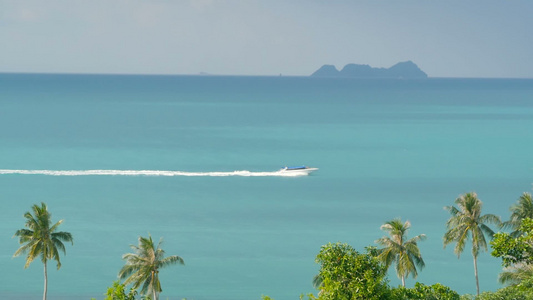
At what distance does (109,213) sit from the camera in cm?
8438

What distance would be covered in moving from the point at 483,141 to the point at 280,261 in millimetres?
88195

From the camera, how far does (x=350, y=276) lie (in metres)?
28.3

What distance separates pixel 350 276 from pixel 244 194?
6642 cm

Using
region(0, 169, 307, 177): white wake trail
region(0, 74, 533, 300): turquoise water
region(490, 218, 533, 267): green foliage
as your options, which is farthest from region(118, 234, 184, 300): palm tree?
region(0, 169, 307, 177): white wake trail

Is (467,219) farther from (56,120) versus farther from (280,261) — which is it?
(56,120)

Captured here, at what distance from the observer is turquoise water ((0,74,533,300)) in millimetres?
64125

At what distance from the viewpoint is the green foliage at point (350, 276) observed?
27.9 meters

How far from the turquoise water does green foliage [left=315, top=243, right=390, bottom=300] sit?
31014 millimetres

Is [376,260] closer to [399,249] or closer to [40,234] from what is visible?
[399,249]

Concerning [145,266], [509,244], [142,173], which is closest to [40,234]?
[145,266]

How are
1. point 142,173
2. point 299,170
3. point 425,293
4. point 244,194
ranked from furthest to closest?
point 142,173 < point 299,170 < point 244,194 < point 425,293

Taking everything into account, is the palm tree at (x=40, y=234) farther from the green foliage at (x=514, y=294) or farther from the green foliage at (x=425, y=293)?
the green foliage at (x=514, y=294)

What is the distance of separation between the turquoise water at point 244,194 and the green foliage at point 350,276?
3101 centimetres

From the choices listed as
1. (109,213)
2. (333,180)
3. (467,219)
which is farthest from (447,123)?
(467,219)
